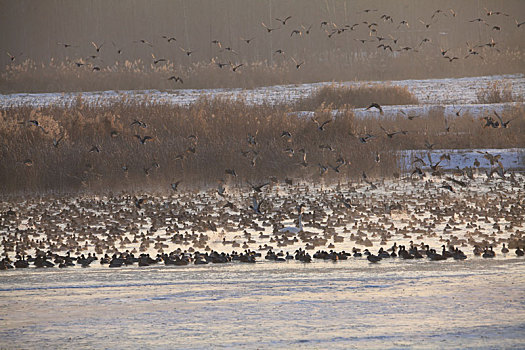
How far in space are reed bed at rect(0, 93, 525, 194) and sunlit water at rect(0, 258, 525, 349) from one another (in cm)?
694

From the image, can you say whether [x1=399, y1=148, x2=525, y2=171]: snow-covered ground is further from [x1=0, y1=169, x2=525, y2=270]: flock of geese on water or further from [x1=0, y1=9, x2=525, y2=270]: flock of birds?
[x1=0, y1=169, x2=525, y2=270]: flock of geese on water

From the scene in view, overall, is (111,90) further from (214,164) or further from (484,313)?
(484,313)

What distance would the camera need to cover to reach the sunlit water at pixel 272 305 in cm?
569

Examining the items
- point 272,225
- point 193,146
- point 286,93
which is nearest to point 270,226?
point 272,225

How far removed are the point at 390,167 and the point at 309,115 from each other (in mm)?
4034

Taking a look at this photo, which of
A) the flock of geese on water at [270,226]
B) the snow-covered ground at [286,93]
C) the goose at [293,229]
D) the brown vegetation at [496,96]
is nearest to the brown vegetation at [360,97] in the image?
the snow-covered ground at [286,93]

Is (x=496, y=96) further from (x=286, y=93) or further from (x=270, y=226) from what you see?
(x=270, y=226)

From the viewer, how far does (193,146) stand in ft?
54.4

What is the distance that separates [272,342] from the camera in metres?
5.61

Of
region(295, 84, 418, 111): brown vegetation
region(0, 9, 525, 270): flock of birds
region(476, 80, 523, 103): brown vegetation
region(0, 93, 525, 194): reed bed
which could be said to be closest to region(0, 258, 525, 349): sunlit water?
region(0, 9, 525, 270): flock of birds

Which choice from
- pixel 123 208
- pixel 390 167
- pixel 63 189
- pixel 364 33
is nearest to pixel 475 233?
pixel 123 208

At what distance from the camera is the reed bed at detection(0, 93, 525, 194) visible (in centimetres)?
1523

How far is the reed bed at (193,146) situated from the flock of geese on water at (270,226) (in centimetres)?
138

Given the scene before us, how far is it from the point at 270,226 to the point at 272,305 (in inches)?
164
